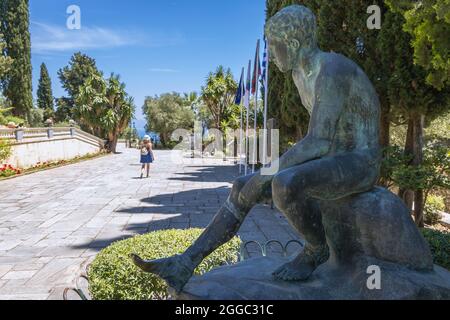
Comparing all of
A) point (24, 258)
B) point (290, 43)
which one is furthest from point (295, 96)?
point (290, 43)

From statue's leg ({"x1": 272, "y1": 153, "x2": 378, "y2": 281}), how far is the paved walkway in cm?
324

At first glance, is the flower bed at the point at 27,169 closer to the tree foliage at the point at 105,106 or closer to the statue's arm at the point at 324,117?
the tree foliage at the point at 105,106

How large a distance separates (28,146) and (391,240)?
20576mm

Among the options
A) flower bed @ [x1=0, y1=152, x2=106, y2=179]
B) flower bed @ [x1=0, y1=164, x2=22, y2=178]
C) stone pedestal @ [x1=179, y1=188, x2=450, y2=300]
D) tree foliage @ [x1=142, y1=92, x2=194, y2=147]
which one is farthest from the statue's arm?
tree foliage @ [x1=142, y1=92, x2=194, y2=147]

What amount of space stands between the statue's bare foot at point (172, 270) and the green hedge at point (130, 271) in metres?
1.56

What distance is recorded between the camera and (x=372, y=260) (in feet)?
7.50

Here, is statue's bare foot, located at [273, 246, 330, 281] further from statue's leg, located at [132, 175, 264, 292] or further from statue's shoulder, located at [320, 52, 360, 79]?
statue's shoulder, located at [320, 52, 360, 79]

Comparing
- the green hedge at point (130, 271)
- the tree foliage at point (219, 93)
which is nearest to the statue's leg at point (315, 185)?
the green hedge at point (130, 271)

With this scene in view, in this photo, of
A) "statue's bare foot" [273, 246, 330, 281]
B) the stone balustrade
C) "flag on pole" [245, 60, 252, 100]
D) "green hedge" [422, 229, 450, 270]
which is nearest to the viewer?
"statue's bare foot" [273, 246, 330, 281]

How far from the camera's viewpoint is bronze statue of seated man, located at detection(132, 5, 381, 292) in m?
2.16

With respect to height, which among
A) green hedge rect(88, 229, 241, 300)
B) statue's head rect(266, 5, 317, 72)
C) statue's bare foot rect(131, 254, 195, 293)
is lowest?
green hedge rect(88, 229, 241, 300)

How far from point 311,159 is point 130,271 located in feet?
7.39

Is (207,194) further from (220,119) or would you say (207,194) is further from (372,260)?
(220,119)

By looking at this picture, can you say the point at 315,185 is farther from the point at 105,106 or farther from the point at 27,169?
the point at 105,106
